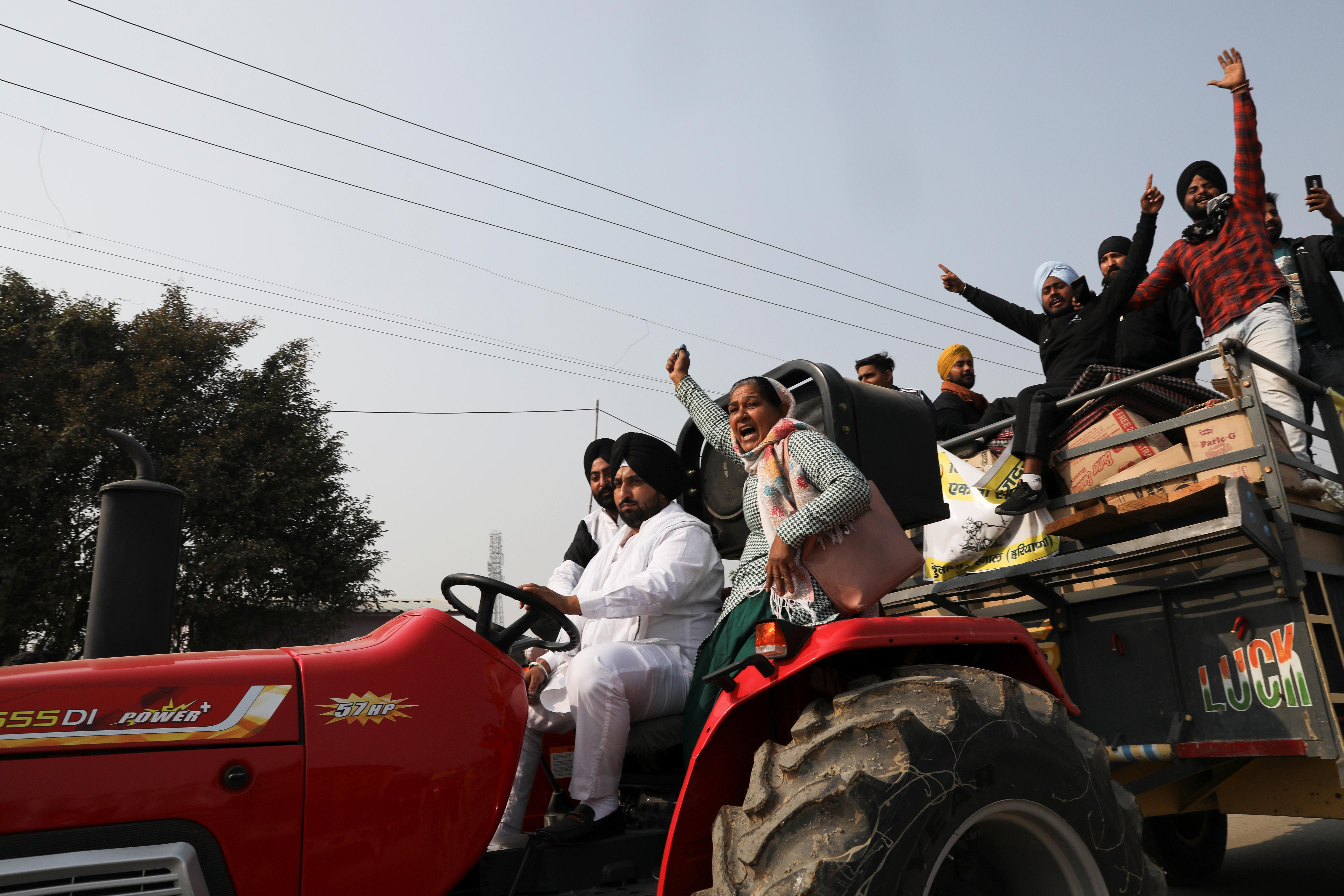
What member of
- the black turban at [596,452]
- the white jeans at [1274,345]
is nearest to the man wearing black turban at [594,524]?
the black turban at [596,452]

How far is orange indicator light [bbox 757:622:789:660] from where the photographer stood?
235 cm

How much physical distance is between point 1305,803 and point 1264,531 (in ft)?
3.68

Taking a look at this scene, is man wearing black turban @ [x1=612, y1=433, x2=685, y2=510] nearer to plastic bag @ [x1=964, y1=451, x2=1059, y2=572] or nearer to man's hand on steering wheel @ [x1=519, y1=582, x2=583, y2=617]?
man's hand on steering wheel @ [x1=519, y1=582, x2=583, y2=617]

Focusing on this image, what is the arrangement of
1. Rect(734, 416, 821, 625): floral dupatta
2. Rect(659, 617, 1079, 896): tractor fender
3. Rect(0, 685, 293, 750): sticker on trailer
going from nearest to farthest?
1. Rect(0, 685, 293, 750): sticker on trailer
2. Rect(659, 617, 1079, 896): tractor fender
3. Rect(734, 416, 821, 625): floral dupatta

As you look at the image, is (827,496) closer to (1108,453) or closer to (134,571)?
(134,571)

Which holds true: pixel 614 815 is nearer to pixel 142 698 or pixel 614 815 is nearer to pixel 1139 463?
pixel 142 698

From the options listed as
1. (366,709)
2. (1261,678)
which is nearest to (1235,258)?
(1261,678)

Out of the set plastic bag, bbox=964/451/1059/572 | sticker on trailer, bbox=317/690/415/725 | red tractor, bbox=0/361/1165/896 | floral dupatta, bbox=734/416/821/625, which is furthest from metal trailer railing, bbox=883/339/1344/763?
sticker on trailer, bbox=317/690/415/725

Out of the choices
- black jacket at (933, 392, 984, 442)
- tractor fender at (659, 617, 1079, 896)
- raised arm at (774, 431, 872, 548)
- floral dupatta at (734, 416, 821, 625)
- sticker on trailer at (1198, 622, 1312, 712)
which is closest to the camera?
tractor fender at (659, 617, 1079, 896)

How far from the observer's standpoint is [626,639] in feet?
10.3

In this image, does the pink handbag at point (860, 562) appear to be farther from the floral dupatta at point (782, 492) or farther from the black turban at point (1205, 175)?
the black turban at point (1205, 175)

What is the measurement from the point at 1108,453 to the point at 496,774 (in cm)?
327

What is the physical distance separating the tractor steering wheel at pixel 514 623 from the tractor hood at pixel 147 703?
1.84ft

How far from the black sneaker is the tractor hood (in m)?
3.35
